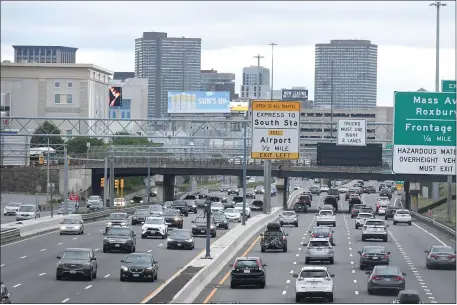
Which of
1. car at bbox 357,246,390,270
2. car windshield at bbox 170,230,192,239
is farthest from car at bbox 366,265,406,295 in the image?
car windshield at bbox 170,230,192,239

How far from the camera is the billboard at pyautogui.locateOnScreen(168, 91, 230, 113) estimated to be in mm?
169750

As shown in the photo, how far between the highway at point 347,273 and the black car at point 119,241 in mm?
5890

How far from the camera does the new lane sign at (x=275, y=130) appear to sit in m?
55.3

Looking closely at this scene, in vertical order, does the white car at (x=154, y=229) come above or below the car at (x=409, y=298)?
below

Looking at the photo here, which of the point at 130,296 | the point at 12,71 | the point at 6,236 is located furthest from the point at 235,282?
the point at 12,71

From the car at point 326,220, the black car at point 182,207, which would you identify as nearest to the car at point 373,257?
the car at point 326,220

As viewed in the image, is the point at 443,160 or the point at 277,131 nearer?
the point at 443,160

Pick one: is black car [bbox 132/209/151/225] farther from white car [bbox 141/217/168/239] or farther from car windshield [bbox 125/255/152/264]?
car windshield [bbox 125/255/152/264]

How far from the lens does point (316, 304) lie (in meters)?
36.0

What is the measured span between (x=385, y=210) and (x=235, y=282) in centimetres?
6840

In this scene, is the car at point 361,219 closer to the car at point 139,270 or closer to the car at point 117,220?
the car at point 117,220

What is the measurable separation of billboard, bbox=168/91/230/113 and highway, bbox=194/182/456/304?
8930cm

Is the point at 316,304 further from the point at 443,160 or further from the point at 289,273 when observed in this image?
the point at 289,273

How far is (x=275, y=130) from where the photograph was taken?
55.6 meters
